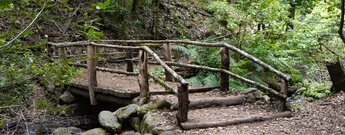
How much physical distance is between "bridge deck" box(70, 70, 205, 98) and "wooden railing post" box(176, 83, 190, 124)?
5.51 feet

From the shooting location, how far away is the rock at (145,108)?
6270 mm

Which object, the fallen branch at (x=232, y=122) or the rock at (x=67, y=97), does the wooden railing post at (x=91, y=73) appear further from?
the fallen branch at (x=232, y=122)

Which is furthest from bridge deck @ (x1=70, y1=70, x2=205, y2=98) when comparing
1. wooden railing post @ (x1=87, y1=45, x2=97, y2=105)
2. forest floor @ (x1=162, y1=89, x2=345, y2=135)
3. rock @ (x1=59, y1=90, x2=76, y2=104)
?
forest floor @ (x1=162, y1=89, x2=345, y2=135)

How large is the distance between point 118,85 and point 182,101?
3248 mm

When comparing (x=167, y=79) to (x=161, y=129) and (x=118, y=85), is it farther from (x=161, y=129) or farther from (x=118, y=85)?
(x=161, y=129)

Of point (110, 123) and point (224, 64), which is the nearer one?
point (110, 123)

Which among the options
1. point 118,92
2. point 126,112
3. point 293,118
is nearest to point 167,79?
point 118,92

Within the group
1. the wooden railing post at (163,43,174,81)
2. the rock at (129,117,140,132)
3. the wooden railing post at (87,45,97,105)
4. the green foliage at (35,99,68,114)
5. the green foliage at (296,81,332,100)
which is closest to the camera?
the green foliage at (35,99,68,114)

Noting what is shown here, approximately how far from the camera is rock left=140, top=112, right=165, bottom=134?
5.57 metres

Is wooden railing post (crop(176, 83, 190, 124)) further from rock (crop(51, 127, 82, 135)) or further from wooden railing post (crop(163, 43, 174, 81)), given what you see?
wooden railing post (crop(163, 43, 174, 81))

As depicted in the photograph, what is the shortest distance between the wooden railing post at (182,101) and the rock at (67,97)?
4.68 meters

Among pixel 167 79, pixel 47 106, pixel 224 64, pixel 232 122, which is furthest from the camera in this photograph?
pixel 167 79

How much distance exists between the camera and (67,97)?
9.06 meters

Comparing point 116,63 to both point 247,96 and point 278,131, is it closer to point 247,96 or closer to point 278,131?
point 247,96
